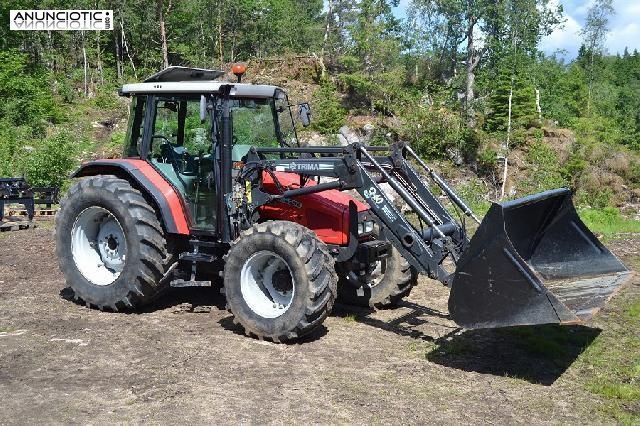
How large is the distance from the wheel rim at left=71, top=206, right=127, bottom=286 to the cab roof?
1437 mm

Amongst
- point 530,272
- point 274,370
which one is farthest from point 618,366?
point 274,370

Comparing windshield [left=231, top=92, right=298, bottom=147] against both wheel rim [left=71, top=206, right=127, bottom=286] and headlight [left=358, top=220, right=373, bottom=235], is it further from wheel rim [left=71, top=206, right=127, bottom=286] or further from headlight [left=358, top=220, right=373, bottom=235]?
wheel rim [left=71, top=206, right=127, bottom=286]

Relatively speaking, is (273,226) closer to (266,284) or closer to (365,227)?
(266,284)

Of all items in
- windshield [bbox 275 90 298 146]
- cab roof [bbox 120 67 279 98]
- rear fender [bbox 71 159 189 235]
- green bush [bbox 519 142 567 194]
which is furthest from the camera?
green bush [bbox 519 142 567 194]

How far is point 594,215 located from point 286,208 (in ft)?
44.8

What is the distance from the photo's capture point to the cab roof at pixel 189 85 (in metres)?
6.73

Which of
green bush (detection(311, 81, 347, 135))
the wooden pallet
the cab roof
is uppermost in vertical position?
green bush (detection(311, 81, 347, 135))

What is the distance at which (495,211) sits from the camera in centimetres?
515

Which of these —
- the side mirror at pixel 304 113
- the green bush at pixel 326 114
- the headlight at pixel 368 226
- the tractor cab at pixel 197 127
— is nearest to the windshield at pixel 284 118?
the tractor cab at pixel 197 127

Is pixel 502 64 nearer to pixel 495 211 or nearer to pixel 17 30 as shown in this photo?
pixel 17 30

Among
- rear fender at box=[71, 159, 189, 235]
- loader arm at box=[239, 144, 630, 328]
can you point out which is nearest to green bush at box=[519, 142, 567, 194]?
loader arm at box=[239, 144, 630, 328]

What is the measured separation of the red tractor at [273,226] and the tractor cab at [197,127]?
0.05 feet

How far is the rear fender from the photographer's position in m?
6.83

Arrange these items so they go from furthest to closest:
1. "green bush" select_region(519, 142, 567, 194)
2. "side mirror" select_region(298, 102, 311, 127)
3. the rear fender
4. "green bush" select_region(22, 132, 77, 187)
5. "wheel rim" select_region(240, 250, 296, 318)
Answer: "green bush" select_region(519, 142, 567, 194) → "green bush" select_region(22, 132, 77, 187) → "side mirror" select_region(298, 102, 311, 127) → the rear fender → "wheel rim" select_region(240, 250, 296, 318)
